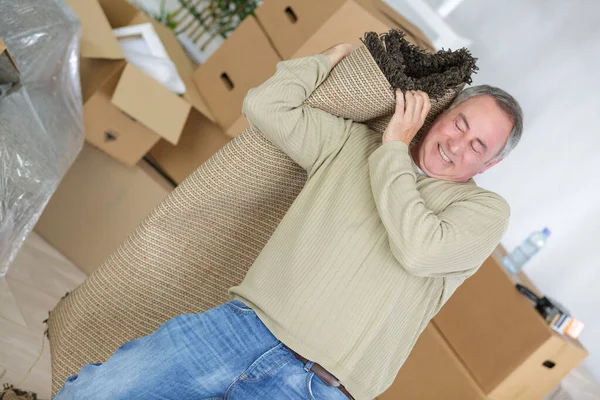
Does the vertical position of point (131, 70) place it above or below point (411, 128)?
below

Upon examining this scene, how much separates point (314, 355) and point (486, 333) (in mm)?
990

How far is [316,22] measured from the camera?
2193 mm

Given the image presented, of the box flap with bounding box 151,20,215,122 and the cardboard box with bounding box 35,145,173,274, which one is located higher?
the box flap with bounding box 151,20,215,122

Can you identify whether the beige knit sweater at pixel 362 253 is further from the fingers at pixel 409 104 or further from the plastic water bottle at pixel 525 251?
the plastic water bottle at pixel 525 251

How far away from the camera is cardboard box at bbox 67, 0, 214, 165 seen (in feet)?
6.34

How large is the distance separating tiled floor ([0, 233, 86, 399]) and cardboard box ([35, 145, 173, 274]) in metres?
0.06

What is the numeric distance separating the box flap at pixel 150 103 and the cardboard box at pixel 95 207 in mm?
281

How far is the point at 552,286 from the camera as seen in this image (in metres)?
2.65

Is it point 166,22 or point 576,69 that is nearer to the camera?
point 576,69

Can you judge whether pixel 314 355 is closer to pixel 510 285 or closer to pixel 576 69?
pixel 510 285

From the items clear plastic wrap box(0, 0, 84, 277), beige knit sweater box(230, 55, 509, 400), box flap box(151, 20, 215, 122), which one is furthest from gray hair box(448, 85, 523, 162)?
box flap box(151, 20, 215, 122)

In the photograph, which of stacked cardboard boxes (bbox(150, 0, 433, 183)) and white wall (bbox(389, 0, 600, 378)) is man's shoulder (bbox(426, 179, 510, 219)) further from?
white wall (bbox(389, 0, 600, 378))

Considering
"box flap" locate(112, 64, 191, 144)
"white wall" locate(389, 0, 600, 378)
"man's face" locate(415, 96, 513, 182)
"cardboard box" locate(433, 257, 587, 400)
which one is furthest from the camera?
"white wall" locate(389, 0, 600, 378)

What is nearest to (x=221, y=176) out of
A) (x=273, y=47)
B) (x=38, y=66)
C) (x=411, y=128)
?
(x=411, y=128)
